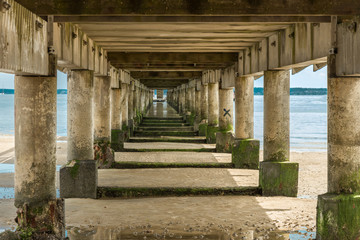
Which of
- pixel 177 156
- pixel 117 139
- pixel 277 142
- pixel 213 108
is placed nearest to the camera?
pixel 277 142

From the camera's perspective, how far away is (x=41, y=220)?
8.38 metres

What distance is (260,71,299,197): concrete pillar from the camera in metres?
13.0

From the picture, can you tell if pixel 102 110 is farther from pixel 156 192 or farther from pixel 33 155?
pixel 33 155

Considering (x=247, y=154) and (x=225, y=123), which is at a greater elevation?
(x=225, y=123)

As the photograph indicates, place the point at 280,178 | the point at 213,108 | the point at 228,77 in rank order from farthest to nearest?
the point at 213,108
the point at 228,77
the point at 280,178

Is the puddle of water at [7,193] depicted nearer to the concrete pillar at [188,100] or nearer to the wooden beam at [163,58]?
the wooden beam at [163,58]

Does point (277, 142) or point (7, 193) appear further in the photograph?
point (7, 193)

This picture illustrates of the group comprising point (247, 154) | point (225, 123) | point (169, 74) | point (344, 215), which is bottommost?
point (344, 215)

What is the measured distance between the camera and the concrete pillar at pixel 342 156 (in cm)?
819

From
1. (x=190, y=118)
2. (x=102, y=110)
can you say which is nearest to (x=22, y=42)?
(x=102, y=110)

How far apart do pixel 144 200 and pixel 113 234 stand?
319 centimetres

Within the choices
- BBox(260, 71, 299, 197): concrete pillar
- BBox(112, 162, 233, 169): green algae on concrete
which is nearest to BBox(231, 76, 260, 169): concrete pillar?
BBox(112, 162, 233, 169): green algae on concrete

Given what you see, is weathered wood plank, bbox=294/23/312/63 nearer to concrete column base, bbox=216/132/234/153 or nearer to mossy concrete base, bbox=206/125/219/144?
concrete column base, bbox=216/132/234/153

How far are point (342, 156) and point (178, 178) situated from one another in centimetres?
791
